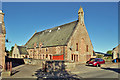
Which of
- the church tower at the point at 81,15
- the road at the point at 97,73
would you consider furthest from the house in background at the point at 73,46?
the road at the point at 97,73

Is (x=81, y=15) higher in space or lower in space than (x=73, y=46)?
higher

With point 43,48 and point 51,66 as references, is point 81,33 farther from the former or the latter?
point 51,66

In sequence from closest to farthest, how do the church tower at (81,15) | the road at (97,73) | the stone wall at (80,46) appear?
the road at (97,73), the stone wall at (80,46), the church tower at (81,15)

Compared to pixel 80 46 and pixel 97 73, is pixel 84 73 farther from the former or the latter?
pixel 80 46

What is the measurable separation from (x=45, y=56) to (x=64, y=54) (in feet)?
28.2

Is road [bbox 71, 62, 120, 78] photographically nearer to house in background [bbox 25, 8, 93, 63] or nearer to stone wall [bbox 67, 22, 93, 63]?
house in background [bbox 25, 8, 93, 63]

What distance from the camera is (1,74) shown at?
13297 millimetres

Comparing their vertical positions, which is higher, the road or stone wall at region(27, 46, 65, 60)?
stone wall at region(27, 46, 65, 60)

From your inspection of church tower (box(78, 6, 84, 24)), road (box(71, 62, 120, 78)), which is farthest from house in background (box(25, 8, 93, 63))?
road (box(71, 62, 120, 78))

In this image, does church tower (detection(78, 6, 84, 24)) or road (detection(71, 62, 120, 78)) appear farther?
church tower (detection(78, 6, 84, 24))

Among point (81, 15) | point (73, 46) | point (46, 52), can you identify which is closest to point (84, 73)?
point (73, 46)

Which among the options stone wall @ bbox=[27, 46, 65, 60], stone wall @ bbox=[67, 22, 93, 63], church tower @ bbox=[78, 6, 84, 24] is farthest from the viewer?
church tower @ bbox=[78, 6, 84, 24]

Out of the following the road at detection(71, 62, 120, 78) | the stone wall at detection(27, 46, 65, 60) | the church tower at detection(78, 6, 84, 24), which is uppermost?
the church tower at detection(78, 6, 84, 24)

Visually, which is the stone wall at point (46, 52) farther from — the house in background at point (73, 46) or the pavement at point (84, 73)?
the pavement at point (84, 73)
